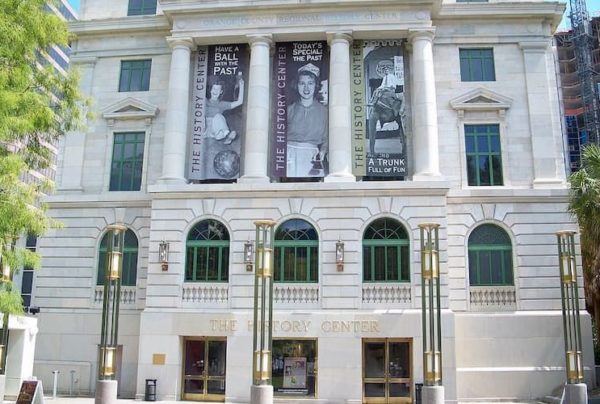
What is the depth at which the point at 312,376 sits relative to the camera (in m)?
27.1

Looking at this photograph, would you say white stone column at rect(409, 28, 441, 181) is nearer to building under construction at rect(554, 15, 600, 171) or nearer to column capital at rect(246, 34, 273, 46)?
column capital at rect(246, 34, 273, 46)

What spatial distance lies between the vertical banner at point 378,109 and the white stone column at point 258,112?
157 inches

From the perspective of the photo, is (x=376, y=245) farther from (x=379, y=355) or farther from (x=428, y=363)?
(x=428, y=363)

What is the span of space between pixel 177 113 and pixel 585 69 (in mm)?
49065

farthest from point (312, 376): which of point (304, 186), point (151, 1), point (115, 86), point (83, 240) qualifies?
point (151, 1)

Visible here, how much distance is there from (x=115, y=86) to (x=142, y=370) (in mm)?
14063

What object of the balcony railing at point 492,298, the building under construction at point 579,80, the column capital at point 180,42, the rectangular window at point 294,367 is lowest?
the rectangular window at point 294,367

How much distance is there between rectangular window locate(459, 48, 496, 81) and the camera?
30.6 meters

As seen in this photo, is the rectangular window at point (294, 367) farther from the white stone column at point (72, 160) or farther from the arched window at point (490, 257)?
the white stone column at point (72, 160)

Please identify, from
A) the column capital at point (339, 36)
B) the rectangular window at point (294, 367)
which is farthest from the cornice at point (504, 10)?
the rectangular window at point (294, 367)

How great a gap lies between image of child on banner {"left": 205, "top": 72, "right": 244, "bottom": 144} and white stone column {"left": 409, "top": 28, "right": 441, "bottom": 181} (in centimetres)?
816

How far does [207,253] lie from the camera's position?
28516 millimetres

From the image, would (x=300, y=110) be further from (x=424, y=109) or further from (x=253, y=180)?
(x=424, y=109)

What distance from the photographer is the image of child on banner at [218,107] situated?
30328 millimetres
